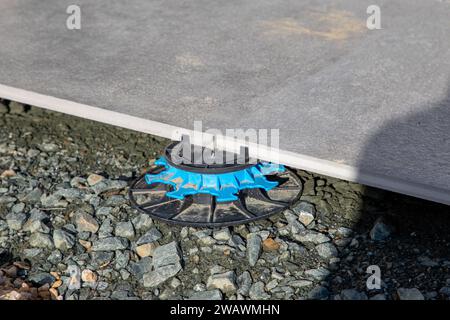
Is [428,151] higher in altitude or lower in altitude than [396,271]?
higher

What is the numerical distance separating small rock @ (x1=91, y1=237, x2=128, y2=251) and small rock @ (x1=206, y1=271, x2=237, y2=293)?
1.67ft

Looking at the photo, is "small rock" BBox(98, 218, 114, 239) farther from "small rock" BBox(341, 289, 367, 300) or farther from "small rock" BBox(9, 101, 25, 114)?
"small rock" BBox(9, 101, 25, 114)

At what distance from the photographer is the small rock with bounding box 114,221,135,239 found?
374cm

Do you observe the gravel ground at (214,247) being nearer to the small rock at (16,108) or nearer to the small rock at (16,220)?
the small rock at (16,220)

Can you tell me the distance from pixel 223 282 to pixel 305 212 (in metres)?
0.64

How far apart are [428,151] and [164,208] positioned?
4.29ft

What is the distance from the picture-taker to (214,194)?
12.4ft

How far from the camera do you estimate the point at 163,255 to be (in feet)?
11.7

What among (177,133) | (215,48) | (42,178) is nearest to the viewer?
(177,133)

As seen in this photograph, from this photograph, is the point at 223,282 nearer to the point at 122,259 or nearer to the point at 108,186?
the point at 122,259

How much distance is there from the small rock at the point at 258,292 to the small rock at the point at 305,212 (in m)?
0.49

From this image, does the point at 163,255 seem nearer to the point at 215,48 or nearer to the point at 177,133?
the point at 177,133
